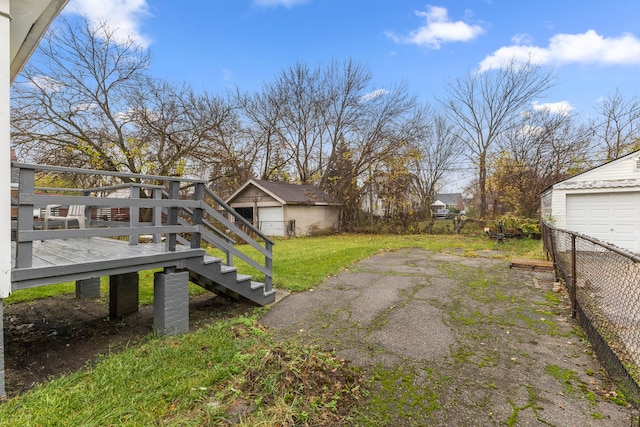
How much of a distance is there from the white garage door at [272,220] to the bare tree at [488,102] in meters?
12.1

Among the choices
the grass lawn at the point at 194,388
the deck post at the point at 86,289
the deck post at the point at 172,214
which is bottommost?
the grass lawn at the point at 194,388

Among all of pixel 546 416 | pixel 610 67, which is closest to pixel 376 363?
pixel 546 416

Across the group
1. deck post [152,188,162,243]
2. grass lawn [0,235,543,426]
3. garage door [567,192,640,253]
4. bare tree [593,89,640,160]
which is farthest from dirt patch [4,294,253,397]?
bare tree [593,89,640,160]

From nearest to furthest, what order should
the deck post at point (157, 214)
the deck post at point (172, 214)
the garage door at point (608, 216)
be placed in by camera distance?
the deck post at point (172, 214) < the deck post at point (157, 214) < the garage door at point (608, 216)

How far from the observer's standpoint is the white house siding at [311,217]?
18.3 meters

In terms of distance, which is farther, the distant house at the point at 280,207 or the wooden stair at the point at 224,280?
the distant house at the point at 280,207

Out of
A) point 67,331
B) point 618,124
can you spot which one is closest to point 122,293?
point 67,331

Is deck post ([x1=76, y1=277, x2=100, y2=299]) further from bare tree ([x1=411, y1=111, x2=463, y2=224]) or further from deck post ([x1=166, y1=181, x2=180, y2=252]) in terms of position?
bare tree ([x1=411, y1=111, x2=463, y2=224])

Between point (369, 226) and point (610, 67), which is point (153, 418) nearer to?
point (369, 226)

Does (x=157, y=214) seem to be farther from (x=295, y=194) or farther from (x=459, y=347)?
(x=295, y=194)

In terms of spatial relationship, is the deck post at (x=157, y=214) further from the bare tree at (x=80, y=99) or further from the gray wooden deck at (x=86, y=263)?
the bare tree at (x=80, y=99)

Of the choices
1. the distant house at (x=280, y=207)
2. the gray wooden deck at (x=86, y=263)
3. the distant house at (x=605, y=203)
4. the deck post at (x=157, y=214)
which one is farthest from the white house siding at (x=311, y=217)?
the gray wooden deck at (x=86, y=263)

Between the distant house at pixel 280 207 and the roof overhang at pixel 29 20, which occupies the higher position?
the roof overhang at pixel 29 20

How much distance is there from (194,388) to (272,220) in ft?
52.0
